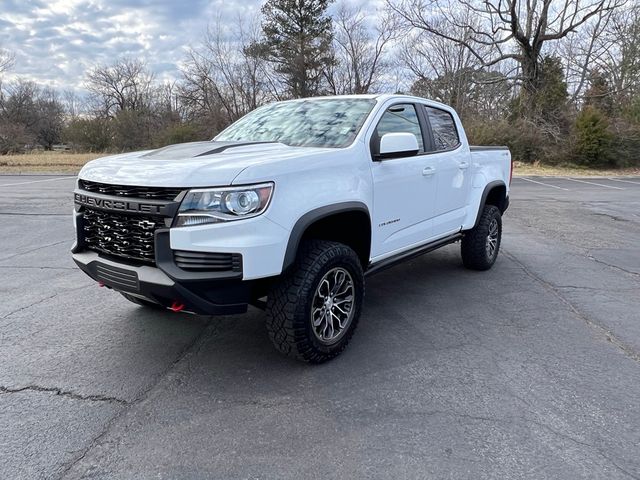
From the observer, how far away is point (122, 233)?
2.93 meters

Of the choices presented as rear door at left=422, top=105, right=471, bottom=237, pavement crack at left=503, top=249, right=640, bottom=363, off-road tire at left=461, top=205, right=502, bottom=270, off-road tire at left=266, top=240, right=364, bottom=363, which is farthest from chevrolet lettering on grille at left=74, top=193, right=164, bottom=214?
off-road tire at left=461, top=205, right=502, bottom=270

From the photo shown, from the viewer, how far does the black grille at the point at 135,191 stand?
267cm

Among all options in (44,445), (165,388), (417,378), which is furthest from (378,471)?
(44,445)

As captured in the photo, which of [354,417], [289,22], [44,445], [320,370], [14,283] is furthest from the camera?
[289,22]

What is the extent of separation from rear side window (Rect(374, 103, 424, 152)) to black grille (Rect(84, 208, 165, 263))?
1859 millimetres

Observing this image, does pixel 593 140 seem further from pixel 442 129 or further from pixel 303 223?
pixel 303 223

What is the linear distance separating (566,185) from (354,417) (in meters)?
18.1

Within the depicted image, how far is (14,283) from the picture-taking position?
5.13 m

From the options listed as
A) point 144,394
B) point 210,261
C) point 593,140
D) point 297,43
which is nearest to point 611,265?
point 210,261

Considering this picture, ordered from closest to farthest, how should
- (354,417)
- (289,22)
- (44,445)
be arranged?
(44,445) → (354,417) → (289,22)

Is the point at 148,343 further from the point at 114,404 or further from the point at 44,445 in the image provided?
the point at 44,445

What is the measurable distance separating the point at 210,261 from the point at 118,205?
739mm

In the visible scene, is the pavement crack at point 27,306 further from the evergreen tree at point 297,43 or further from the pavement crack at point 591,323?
the evergreen tree at point 297,43

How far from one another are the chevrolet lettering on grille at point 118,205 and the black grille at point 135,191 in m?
0.05
